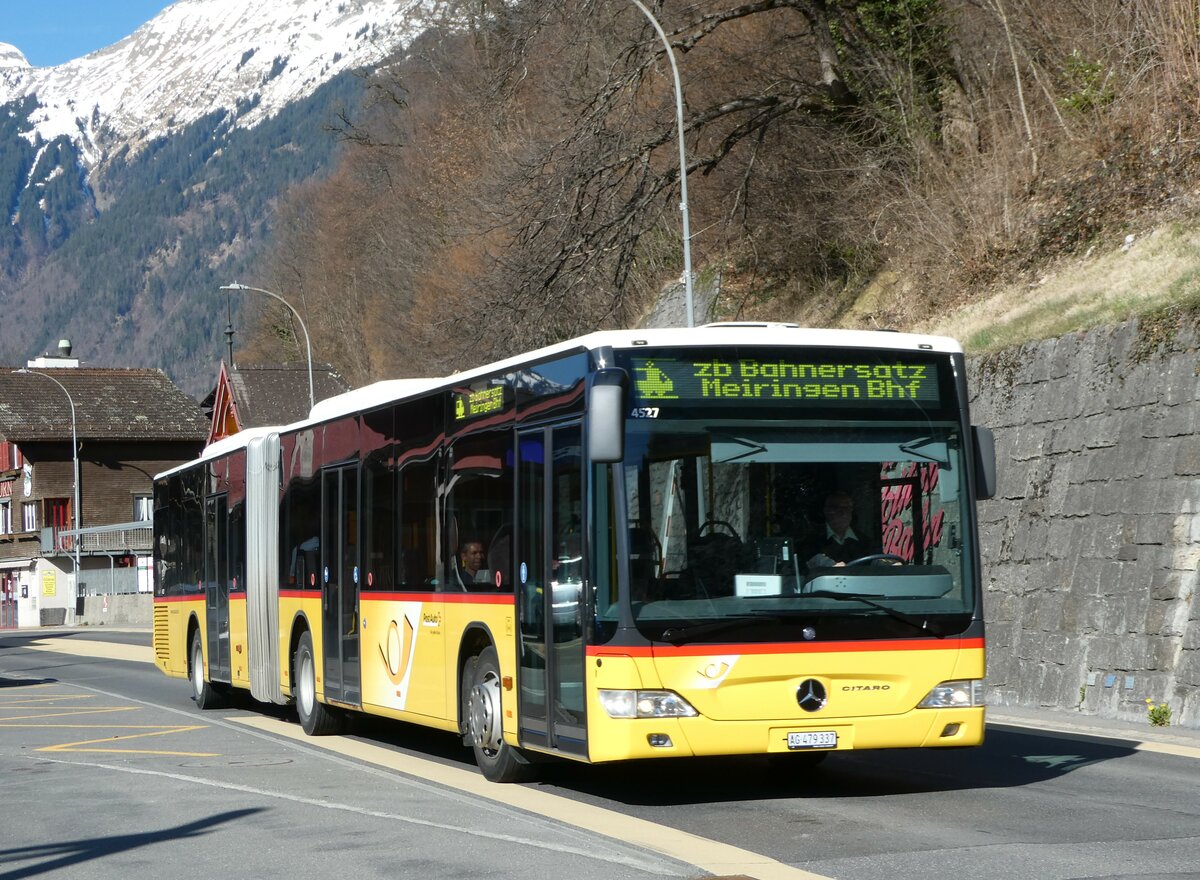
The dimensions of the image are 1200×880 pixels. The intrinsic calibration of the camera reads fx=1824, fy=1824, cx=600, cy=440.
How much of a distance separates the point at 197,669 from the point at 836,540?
12978mm

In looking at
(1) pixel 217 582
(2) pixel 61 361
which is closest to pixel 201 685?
(1) pixel 217 582

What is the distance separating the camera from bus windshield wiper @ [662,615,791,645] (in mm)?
10352

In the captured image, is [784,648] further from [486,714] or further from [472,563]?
[472,563]

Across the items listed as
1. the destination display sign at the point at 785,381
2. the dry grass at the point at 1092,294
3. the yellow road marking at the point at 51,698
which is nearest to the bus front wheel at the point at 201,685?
the yellow road marking at the point at 51,698

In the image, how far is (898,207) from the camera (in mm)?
32469

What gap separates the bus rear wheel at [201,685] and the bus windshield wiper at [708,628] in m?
11.9

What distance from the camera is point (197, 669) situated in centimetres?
2180

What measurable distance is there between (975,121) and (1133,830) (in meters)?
23.2

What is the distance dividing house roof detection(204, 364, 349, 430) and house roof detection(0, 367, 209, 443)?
16776 mm

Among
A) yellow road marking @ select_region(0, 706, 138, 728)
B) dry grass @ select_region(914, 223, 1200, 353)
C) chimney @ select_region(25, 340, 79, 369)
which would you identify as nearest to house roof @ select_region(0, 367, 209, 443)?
chimney @ select_region(25, 340, 79, 369)

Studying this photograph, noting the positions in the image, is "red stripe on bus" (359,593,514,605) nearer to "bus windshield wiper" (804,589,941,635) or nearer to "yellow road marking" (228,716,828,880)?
"yellow road marking" (228,716,828,880)

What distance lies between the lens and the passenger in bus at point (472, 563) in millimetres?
12375

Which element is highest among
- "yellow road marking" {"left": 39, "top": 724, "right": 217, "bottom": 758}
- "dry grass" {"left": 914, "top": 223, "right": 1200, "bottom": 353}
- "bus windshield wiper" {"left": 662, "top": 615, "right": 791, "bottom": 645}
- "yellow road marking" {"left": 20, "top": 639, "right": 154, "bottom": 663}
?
"dry grass" {"left": 914, "top": 223, "right": 1200, "bottom": 353}

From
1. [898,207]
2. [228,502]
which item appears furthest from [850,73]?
[228,502]
